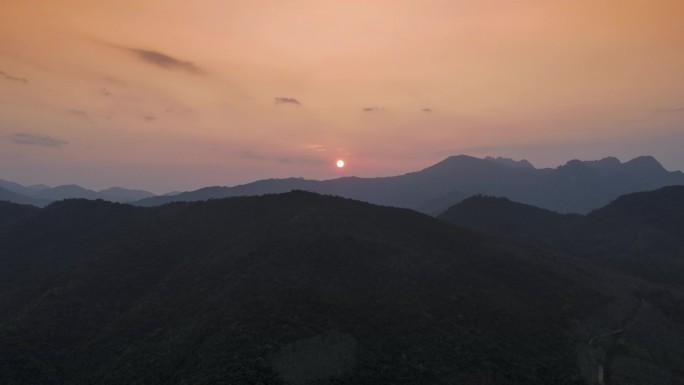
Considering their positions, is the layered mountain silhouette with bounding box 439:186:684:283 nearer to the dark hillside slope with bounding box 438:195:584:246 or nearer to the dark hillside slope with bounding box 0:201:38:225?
the dark hillside slope with bounding box 438:195:584:246

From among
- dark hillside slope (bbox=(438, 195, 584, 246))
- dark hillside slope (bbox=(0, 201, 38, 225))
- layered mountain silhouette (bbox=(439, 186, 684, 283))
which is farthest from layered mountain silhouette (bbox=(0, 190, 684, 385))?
dark hillside slope (bbox=(438, 195, 584, 246))

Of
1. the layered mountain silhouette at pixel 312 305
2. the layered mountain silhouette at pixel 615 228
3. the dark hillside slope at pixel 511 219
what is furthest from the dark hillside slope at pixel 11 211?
the layered mountain silhouette at pixel 615 228

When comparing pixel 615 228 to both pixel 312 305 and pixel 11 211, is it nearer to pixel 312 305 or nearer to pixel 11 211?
pixel 312 305

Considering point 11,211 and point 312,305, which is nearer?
point 312,305

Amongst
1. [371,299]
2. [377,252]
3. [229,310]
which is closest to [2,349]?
[229,310]

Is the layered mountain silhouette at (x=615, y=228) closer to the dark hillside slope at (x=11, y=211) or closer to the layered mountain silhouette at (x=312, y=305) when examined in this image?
the layered mountain silhouette at (x=312, y=305)

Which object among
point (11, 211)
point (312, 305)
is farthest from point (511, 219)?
point (11, 211)

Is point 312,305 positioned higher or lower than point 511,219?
lower
